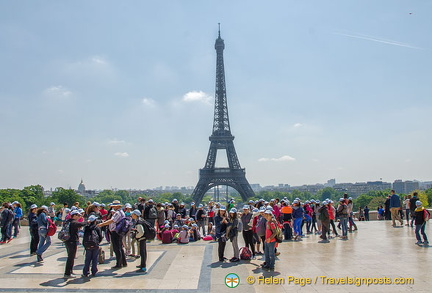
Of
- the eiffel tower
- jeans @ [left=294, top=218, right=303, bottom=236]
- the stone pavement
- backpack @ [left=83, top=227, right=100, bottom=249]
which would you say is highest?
the eiffel tower

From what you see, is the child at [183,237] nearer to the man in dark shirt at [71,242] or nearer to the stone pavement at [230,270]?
the stone pavement at [230,270]

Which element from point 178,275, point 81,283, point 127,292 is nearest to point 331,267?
point 178,275

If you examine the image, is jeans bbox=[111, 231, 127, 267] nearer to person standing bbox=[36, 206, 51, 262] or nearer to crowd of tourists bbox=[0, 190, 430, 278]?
crowd of tourists bbox=[0, 190, 430, 278]

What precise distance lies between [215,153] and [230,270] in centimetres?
6686

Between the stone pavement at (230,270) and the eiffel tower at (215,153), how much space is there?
194 ft

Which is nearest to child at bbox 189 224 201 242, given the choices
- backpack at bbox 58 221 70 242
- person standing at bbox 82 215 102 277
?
person standing at bbox 82 215 102 277

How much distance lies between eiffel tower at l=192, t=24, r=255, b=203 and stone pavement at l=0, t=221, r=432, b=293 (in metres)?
59.0

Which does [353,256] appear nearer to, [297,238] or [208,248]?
[297,238]

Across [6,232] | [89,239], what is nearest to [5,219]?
[6,232]

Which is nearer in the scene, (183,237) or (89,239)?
(89,239)

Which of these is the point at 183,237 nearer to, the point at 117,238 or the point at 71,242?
the point at 117,238

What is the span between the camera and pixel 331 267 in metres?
10.3

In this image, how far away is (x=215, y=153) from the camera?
77000 millimetres

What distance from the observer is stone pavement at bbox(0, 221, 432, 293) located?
849 centimetres
